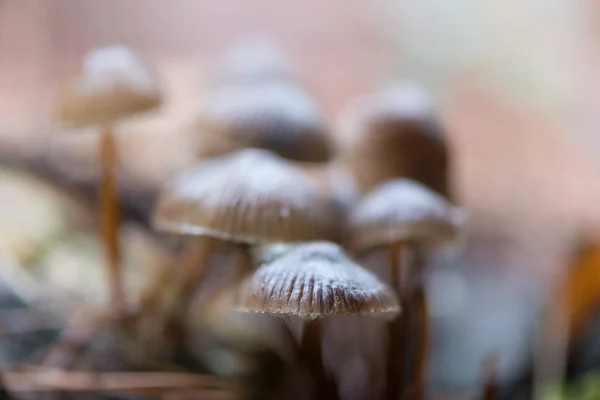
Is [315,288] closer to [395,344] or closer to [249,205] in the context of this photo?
[249,205]

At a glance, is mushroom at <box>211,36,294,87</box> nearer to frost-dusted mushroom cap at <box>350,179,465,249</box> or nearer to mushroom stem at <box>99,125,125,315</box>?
mushroom stem at <box>99,125,125,315</box>

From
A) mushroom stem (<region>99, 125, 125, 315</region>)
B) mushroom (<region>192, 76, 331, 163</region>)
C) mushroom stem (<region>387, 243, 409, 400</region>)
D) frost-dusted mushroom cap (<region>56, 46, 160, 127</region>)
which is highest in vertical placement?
frost-dusted mushroom cap (<region>56, 46, 160, 127</region>)

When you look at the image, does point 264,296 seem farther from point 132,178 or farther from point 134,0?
point 134,0

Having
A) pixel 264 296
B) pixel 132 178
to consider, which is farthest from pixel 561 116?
pixel 264 296

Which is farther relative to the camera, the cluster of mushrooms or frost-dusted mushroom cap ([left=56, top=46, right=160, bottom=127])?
frost-dusted mushroom cap ([left=56, top=46, right=160, bottom=127])

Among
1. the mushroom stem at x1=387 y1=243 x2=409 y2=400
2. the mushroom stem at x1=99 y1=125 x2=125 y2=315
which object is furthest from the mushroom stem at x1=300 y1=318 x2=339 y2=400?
the mushroom stem at x1=99 y1=125 x2=125 y2=315

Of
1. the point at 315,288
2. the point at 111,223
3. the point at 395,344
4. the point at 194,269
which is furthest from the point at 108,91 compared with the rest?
the point at 395,344

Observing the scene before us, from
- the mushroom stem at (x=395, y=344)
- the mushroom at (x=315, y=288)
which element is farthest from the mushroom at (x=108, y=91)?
the mushroom stem at (x=395, y=344)
